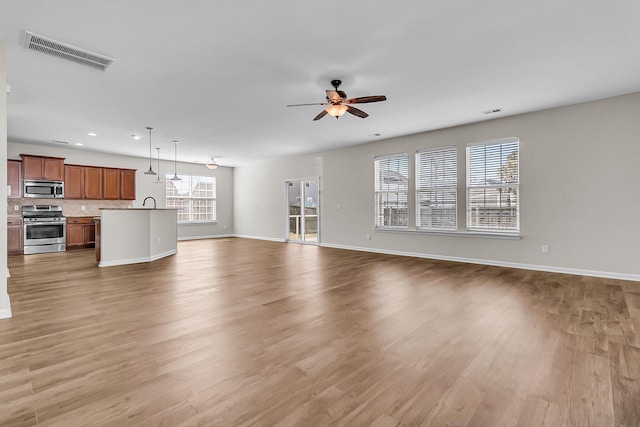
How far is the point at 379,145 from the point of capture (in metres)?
7.42

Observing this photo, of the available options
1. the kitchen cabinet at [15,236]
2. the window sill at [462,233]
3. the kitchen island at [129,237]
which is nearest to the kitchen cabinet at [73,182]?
the kitchen cabinet at [15,236]

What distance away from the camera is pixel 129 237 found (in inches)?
235

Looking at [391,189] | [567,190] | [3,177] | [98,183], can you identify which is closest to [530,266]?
[567,190]

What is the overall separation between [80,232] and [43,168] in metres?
1.76

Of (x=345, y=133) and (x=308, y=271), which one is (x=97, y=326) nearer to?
(x=308, y=271)

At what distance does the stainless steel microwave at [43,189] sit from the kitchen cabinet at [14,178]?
0.12m

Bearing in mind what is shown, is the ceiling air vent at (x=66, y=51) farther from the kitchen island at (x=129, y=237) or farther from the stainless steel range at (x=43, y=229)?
the stainless steel range at (x=43, y=229)

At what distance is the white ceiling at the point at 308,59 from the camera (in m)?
2.57

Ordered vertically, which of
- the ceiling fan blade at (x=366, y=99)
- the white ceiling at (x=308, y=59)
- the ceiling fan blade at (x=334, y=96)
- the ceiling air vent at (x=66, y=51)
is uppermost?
the white ceiling at (x=308, y=59)

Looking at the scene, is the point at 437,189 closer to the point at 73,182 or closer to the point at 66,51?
the point at 66,51

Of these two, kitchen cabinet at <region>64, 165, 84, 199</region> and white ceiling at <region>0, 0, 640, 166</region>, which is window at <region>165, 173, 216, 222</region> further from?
white ceiling at <region>0, 0, 640, 166</region>

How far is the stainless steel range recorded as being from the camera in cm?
720

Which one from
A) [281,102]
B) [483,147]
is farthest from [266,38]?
[483,147]

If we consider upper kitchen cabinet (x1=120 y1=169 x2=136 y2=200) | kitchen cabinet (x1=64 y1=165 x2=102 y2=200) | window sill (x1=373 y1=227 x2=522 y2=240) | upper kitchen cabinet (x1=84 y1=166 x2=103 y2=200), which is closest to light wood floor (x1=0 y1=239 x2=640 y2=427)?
window sill (x1=373 y1=227 x2=522 y2=240)
